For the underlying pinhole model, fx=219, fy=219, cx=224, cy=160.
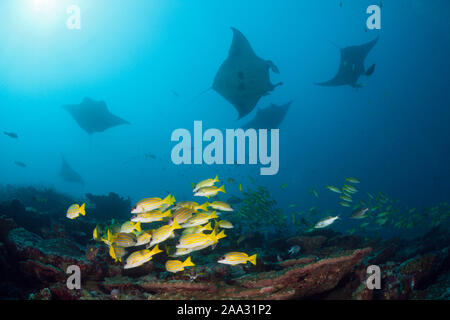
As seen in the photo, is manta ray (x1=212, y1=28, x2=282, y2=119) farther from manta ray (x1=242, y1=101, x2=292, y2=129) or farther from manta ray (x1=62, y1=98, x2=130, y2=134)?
manta ray (x1=62, y1=98, x2=130, y2=134)

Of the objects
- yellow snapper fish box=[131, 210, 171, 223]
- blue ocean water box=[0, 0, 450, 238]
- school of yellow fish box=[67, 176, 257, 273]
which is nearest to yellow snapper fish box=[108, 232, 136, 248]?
school of yellow fish box=[67, 176, 257, 273]

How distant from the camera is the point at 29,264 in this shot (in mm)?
3758

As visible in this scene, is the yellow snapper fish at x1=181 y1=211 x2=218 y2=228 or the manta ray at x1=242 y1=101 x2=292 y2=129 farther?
the manta ray at x1=242 y1=101 x2=292 y2=129

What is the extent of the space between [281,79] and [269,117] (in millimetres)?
66845

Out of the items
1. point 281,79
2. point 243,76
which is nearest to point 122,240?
point 243,76

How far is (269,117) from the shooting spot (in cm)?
1906

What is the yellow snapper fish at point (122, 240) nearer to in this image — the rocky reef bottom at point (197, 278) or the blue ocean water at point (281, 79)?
the rocky reef bottom at point (197, 278)

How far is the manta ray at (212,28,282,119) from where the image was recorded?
37.9ft

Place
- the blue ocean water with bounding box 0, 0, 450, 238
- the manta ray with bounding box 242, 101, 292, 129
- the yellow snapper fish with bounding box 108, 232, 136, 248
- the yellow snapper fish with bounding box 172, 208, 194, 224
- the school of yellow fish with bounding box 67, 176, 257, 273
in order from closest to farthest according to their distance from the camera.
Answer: the school of yellow fish with bounding box 67, 176, 257, 273 < the yellow snapper fish with bounding box 108, 232, 136, 248 < the yellow snapper fish with bounding box 172, 208, 194, 224 < the manta ray with bounding box 242, 101, 292, 129 < the blue ocean water with bounding box 0, 0, 450, 238

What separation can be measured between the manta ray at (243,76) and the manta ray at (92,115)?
28.8ft

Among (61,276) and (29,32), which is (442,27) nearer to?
(61,276)

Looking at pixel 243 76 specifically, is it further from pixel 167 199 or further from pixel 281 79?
pixel 281 79

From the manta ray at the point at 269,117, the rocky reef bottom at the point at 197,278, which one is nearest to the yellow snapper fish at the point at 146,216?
the rocky reef bottom at the point at 197,278

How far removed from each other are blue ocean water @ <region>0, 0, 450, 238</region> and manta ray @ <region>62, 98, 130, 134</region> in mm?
11007
